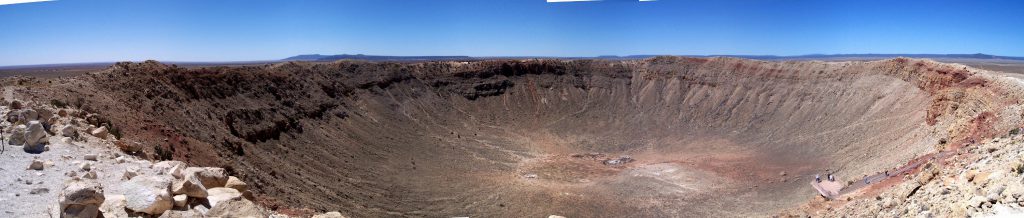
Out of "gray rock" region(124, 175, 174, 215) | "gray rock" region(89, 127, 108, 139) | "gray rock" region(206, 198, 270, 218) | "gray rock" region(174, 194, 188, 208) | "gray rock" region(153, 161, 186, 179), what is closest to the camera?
"gray rock" region(124, 175, 174, 215)

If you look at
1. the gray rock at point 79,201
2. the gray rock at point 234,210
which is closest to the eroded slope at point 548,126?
the gray rock at point 234,210

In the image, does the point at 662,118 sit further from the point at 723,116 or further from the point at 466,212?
the point at 466,212

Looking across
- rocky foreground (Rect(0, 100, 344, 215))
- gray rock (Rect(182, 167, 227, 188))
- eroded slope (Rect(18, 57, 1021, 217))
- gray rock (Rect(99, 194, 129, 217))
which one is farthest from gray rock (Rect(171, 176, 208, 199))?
eroded slope (Rect(18, 57, 1021, 217))

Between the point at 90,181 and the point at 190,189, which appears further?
the point at 90,181

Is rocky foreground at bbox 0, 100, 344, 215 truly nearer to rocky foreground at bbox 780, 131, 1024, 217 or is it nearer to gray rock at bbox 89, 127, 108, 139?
gray rock at bbox 89, 127, 108, 139

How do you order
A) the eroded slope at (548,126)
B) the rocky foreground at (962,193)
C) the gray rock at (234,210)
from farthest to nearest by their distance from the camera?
the eroded slope at (548,126), the rocky foreground at (962,193), the gray rock at (234,210)

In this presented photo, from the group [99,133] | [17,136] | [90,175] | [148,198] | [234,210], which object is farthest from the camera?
[99,133]

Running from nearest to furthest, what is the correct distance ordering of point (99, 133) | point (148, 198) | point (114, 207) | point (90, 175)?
point (114, 207)
point (148, 198)
point (90, 175)
point (99, 133)

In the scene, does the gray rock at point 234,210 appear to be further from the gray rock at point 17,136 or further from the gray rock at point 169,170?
the gray rock at point 17,136

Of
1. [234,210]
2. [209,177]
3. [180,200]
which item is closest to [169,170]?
[209,177]

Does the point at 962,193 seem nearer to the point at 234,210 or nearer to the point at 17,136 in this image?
the point at 234,210
